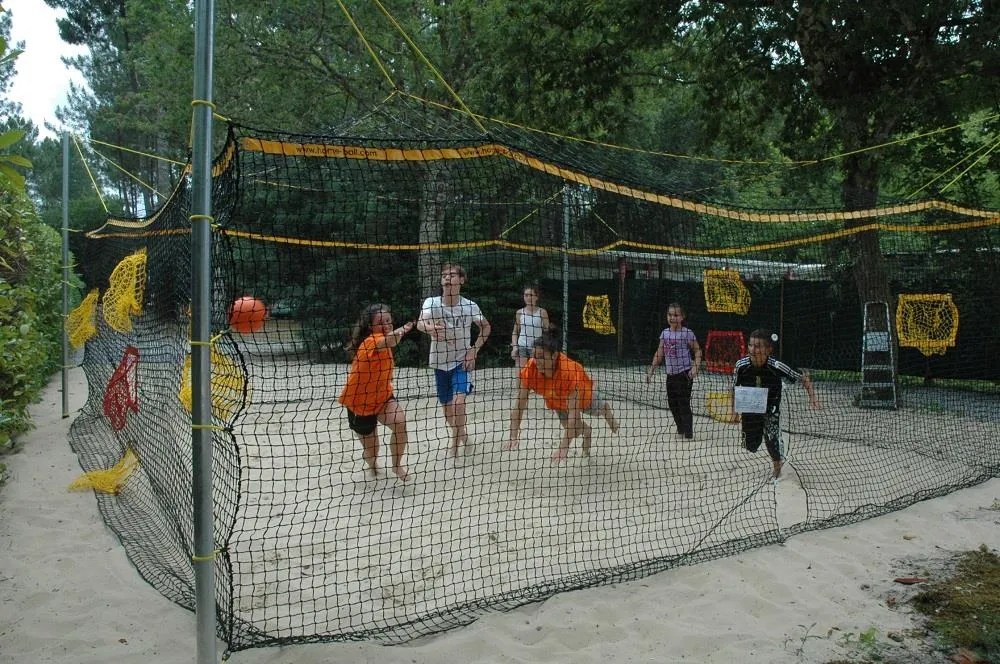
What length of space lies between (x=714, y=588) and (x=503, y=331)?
9100 millimetres

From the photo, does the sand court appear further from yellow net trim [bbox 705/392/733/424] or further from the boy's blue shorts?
the boy's blue shorts

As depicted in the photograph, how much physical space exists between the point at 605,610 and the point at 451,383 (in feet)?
8.72

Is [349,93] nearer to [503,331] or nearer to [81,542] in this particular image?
[503,331]

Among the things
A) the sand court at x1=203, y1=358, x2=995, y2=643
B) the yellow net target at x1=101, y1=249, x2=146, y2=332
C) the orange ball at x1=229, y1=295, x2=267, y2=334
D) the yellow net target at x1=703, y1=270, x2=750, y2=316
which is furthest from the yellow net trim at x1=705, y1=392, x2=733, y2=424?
the yellow net target at x1=101, y1=249, x2=146, y2=332

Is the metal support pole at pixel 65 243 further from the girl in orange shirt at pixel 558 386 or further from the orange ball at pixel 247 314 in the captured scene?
the girl in orange shirt at pixel 558 386

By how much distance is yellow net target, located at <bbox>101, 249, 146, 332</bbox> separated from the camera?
4.57 metres

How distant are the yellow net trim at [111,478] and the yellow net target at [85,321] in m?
1.82

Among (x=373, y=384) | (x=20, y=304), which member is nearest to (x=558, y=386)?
(x=373, y=384)

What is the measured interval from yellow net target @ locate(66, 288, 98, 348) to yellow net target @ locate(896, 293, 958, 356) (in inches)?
292

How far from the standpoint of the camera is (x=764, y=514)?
15.1 ft

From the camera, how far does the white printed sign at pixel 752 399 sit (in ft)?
16.8

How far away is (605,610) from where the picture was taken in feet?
10.7

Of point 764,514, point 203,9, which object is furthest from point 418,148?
point 764,514

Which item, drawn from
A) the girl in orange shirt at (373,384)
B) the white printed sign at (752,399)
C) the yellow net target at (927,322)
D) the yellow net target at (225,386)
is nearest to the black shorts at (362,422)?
the girl in orange shirt at (373,384)
